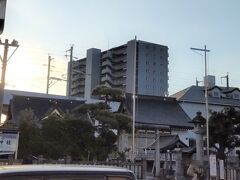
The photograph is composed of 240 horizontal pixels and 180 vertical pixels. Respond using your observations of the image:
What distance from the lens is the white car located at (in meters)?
4.47

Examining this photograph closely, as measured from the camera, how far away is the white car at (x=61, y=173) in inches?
176

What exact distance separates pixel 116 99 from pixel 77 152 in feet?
24.4

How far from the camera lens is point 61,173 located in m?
4.68

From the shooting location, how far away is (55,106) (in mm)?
46688

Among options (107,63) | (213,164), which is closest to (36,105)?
(213,164)

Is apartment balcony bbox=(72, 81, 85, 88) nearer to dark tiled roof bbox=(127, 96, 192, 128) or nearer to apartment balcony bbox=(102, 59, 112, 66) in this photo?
apartment balcony bbox=(102, 59, 112, 66)

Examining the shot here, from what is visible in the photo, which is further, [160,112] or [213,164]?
[160,112]

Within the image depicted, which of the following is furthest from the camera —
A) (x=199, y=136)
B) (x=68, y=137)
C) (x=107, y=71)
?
(x=107, y=71)

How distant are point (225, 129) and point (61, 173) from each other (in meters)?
33.5

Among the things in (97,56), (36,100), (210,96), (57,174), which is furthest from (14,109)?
(97,56)

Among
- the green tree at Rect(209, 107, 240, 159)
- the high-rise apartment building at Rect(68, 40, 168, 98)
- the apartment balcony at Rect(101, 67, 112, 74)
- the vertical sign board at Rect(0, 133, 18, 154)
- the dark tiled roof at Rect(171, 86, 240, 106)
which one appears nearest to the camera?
the vertical sign board at Rect(0, 133, 18, 154)

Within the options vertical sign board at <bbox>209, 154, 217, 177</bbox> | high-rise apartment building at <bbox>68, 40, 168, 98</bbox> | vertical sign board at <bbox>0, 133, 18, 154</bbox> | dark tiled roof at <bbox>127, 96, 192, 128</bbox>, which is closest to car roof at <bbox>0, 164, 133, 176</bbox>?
vertical sign board at <bbox>0, 133, 18, 154</bbox>

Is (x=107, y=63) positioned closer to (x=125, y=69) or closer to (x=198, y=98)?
(x=125, y=69)

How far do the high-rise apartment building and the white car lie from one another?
91.8m
